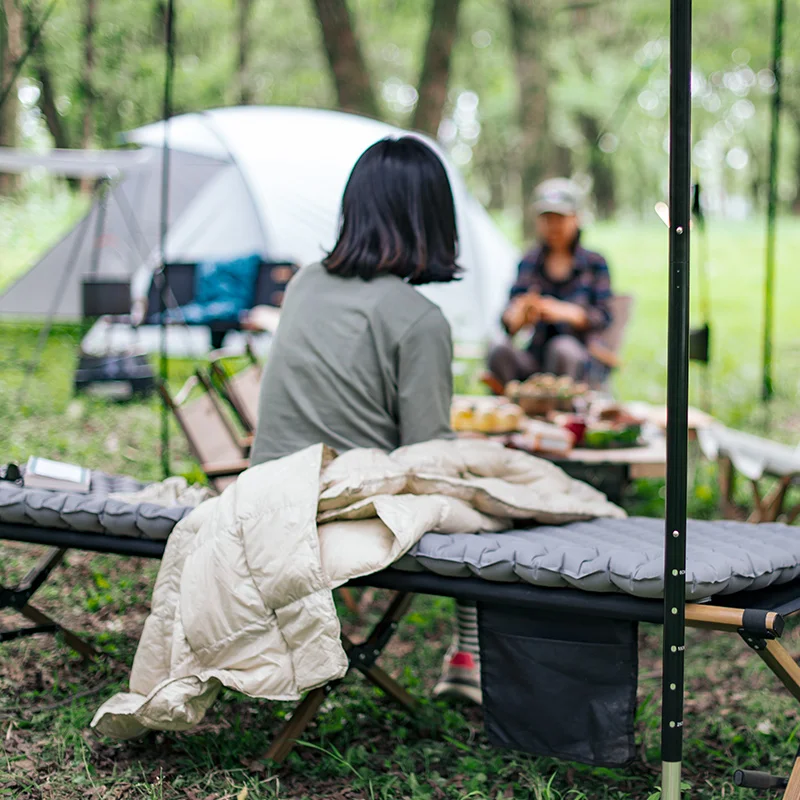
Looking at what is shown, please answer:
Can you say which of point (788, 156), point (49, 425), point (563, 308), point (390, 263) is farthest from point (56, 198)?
point (788, 156)

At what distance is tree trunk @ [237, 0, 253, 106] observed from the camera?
14.0 m

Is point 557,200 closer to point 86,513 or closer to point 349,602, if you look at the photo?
point 349,602

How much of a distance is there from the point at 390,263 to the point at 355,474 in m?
0.57

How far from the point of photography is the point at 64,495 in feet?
8.55

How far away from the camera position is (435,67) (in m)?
9.02

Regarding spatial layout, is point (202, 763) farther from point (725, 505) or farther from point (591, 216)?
point (591, 216)

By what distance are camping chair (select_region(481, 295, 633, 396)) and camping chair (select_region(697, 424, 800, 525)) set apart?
3.06ft

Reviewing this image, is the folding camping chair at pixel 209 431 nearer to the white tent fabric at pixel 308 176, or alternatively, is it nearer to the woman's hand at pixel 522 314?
the woman's hand at pixel 522 314

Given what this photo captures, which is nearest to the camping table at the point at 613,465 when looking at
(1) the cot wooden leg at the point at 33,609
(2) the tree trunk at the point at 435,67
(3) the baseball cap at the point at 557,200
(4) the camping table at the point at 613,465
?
(4) the camping table at the point at 613,465

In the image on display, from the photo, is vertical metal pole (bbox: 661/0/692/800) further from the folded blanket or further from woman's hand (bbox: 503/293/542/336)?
woman's hand (bbox: 503/293/542/336)

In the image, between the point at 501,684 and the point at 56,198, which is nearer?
the point at 501,684

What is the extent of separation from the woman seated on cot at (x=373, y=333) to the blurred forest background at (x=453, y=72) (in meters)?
2.14

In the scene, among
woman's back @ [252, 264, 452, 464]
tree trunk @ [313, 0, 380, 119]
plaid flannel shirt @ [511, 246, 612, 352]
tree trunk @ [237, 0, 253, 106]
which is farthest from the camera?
tree trunk @ [237, 0, 253, 106]

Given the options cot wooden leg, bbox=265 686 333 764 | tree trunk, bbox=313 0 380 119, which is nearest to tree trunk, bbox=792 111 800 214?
tree trunk, bbox=313 0 380 119
